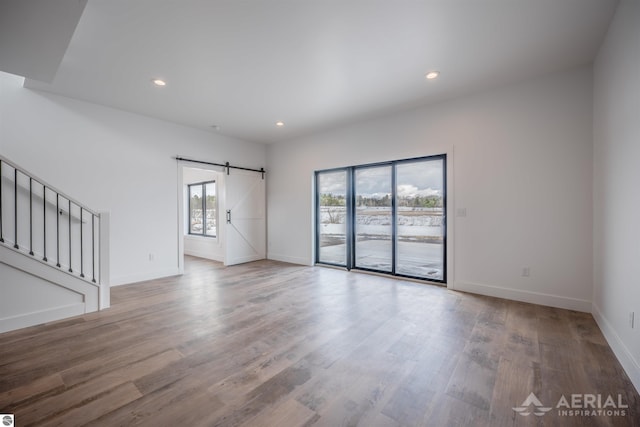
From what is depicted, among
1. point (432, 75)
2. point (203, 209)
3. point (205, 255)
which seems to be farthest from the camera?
point (203, 209)

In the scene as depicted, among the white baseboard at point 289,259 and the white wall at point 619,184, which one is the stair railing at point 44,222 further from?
the white wall at point 619,184

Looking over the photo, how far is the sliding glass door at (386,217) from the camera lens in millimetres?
4398

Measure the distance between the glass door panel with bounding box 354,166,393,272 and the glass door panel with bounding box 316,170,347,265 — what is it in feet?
1.06

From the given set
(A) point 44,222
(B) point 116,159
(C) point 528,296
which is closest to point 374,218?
(C) point 528,296

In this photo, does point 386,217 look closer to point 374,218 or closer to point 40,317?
point 374,218

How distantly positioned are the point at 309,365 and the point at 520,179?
3.50 m

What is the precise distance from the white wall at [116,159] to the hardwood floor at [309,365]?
1.50 m

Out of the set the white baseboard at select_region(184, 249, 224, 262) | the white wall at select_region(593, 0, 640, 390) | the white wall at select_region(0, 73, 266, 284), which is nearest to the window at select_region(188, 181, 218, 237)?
the white baseboard at select_region(184, 249, 224, 262)

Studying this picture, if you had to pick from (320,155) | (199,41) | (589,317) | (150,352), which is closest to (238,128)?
(320,155)

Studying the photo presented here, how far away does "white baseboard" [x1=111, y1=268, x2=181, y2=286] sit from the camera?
4.36 meters

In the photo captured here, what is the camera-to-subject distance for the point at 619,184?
7.45 ft

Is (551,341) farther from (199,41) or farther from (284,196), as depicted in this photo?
(284,196)

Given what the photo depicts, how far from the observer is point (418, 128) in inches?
173

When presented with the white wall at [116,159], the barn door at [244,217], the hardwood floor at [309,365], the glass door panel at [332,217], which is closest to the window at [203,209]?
the barn door at [244,217]
